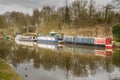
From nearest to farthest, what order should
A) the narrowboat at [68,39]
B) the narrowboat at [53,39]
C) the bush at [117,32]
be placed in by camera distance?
1. the bush at [117,32]
2. the narrowboat at [68,39]
3. the narrowboat at [53,39]

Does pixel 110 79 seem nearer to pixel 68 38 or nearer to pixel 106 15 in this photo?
pixel 68 38

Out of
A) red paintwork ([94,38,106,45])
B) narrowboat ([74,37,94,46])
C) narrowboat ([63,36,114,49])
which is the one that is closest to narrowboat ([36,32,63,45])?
narrowboat ([63,36,114,49])

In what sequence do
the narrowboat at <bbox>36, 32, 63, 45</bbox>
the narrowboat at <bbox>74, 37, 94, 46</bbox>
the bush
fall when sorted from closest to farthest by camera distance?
the bush < the narrowboat at <bbox>74, 37, 94, 46</bbox> < the narrowboat at <bbox>36, 32, 63, 45</bbox>

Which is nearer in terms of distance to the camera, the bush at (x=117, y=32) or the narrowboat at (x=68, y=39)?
the bush at (x=117, y=32)

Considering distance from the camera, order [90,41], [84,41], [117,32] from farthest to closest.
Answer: [84,41] < [90,41] < [117,32]

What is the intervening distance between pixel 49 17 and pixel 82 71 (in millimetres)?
75141

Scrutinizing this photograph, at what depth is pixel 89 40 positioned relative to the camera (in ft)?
183

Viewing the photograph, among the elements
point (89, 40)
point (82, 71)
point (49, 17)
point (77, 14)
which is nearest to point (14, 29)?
point (49, 17)

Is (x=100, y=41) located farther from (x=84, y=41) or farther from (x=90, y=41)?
(x=84, y=41)

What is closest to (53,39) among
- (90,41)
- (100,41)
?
(90,41)

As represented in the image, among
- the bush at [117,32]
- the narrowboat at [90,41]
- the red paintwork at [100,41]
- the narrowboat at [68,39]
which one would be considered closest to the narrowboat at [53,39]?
the narrowboat at [68,39]

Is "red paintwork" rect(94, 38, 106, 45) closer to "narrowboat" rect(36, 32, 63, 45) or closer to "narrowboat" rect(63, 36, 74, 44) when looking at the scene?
"narrowboat" rect(63, 36, 74, 44)

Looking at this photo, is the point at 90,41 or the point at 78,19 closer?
the point at 90,41

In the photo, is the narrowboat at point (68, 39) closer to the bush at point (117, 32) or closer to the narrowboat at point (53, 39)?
the narrowboat at point (53, 39)
